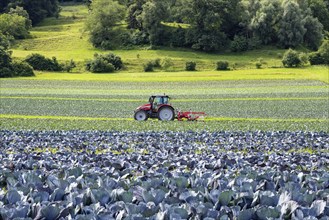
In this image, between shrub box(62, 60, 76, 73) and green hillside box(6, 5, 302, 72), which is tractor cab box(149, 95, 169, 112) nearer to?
green hillside box(6, 5, 302, 72)

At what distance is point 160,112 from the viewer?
117 ft

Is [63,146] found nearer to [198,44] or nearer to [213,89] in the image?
[213,89]

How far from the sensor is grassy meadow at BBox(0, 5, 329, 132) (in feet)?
108

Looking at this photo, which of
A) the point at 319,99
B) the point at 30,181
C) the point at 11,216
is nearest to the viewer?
the point at 11,216

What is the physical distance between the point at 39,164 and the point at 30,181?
9.50 feet

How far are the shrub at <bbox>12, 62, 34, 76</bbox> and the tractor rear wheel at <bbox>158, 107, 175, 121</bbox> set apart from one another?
215 feet

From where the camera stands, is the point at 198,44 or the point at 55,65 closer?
the point at 55,65

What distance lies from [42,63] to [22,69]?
926cm

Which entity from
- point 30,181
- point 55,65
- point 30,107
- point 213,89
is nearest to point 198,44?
point 55,65

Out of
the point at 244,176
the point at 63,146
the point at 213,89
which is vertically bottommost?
the point at 213,89

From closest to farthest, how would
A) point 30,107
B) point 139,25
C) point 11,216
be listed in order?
point 11,216 < point 30,107 < point 139,25

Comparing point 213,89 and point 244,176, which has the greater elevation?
point 244,176

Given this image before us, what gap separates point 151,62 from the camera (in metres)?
106

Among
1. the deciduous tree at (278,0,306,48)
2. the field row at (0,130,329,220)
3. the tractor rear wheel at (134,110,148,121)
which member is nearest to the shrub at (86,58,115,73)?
the deciduous tree at (278,0,306,48)
